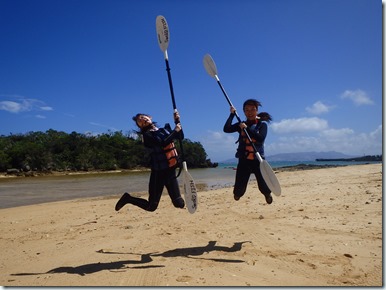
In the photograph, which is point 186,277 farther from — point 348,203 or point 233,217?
point 348,203

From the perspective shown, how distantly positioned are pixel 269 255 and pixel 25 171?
2015 inches

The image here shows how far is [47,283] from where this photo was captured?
382 centimetres

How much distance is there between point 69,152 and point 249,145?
5782cm

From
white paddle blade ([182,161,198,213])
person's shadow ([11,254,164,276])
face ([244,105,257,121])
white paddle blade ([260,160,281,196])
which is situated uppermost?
face ([244,105,257,121])

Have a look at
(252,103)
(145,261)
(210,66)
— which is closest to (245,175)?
(252,103)

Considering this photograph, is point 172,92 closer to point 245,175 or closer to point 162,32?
point 162,32

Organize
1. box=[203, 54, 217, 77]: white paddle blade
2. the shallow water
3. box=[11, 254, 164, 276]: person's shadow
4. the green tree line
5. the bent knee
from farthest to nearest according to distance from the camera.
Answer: the green tree line → the shallow water → box=[203, 54, 217, 77]: white paddle blade → the bent knee → box=[11, 254, 164, 276]: person's shadow

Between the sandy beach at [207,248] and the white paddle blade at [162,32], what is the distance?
3.57 meters

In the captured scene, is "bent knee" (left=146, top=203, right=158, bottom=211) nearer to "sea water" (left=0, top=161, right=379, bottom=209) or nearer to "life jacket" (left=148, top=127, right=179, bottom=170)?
"life jacket" (left=148, top=127, right=179, bottom=170)

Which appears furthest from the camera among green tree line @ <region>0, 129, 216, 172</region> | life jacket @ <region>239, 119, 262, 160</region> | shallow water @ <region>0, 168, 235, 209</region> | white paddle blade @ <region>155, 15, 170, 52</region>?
Result: green tree line @ <region>0, 129, 216, 172</region>

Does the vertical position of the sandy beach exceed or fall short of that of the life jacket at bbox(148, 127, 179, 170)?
it falls short

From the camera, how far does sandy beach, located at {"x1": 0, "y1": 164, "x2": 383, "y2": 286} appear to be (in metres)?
3.83

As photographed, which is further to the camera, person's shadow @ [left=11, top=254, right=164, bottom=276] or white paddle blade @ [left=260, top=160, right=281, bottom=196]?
white paddle blade @ [left=260, top=160, right=281, bottom=196]

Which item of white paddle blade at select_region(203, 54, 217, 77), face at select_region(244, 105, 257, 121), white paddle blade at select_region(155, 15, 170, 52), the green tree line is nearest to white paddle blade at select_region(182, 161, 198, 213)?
face at select_region(244, 105, 257, 121)
